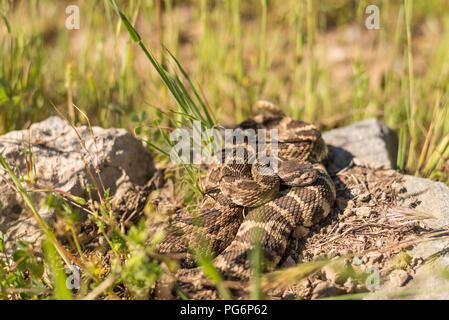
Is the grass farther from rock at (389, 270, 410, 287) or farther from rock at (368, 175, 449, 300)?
rock at (389, 270, 410, 287)

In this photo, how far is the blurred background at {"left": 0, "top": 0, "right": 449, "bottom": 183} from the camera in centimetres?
545

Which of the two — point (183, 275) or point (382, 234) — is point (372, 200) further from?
point (183, 275)

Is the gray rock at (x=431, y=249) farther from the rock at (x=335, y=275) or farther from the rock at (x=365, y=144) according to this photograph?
the rock at (x=365, y=144)

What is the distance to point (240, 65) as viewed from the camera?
656 centimetres

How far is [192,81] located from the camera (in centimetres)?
752

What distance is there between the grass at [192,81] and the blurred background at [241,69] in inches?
1.0

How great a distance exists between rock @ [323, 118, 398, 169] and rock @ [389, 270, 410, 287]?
1.91m

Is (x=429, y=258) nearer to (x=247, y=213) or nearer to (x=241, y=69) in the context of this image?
(x=247, y=213)

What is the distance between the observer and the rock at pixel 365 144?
5.28 m

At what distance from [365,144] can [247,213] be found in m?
2.13

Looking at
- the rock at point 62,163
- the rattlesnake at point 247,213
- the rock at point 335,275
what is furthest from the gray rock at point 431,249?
the rock at point 62,163

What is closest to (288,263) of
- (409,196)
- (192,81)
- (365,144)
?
(409,196)

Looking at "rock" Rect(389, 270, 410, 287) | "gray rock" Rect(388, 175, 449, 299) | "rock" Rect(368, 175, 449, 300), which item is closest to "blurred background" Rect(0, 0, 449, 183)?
"gray rock" Rect(388, 175, 449, 299)
